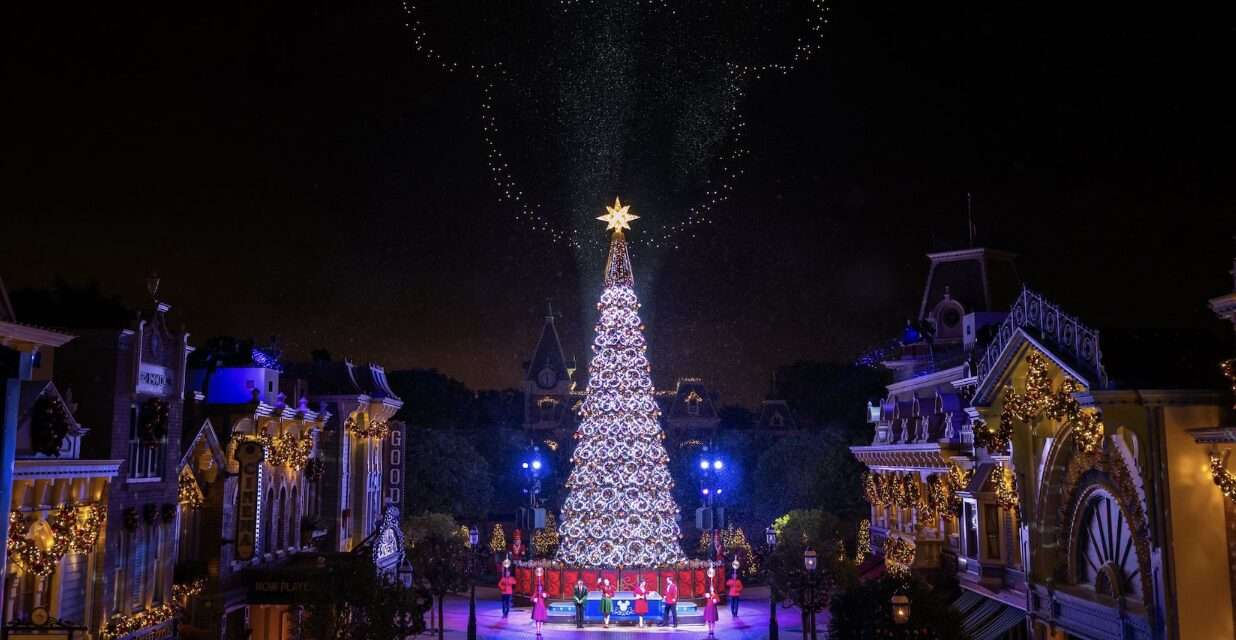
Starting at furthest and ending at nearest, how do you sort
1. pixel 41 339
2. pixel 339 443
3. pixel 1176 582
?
1. pixel 339 443
2. pixel 41 339
3. pixel 1176 582

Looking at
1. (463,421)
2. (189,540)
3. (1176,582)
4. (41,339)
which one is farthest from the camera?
(463,421)

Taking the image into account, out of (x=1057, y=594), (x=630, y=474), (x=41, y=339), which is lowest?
(x=1057, y=594)

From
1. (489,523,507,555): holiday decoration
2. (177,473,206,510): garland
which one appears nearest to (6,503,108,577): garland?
(177,473,206,510): garland

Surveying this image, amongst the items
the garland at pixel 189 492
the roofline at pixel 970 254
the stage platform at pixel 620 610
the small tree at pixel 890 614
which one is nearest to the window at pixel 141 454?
the garland at pixel 189 492

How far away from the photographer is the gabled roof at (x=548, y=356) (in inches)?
3637

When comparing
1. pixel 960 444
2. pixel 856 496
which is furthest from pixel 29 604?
pixel 856 496

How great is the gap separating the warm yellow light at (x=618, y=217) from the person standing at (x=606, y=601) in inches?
587

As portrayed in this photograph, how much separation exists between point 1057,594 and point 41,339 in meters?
22.0

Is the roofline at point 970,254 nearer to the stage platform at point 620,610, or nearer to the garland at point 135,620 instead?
the stage platform at point 620,610

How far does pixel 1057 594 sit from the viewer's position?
76.8ft

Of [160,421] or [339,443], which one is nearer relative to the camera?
[160,421]

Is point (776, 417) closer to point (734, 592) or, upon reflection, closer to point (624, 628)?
point (734, 592)

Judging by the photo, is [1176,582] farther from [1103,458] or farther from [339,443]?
[339,443]

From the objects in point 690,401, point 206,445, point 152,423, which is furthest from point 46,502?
point 690,401
